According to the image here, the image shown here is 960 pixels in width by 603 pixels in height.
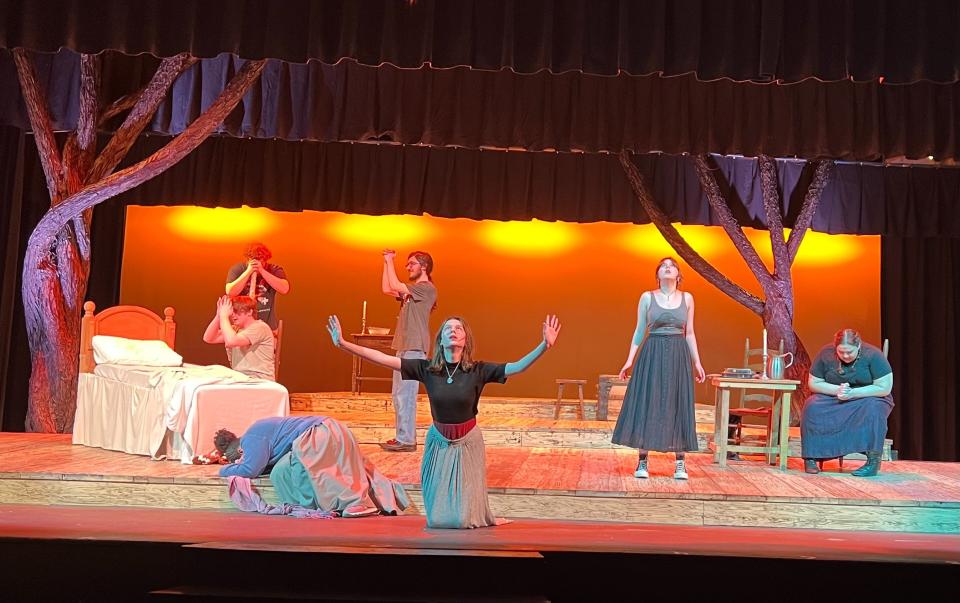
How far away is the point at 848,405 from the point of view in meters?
6.91

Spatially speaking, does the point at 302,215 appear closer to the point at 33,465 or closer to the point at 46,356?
the point at 46,356

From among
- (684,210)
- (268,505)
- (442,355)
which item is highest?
(684,210)

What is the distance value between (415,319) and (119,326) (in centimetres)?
248

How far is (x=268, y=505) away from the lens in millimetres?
5660

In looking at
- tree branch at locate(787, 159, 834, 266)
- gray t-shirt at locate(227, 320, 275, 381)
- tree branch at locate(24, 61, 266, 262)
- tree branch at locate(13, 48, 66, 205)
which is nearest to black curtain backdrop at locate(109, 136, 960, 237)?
tree branch at locate(787, 159, 834, 266)

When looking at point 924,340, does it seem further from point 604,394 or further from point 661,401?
point 661,401

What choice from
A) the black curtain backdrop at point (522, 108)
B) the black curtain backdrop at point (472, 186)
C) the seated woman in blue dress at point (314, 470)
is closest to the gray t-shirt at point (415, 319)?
the seated woman in blue dress at point (314, 470)

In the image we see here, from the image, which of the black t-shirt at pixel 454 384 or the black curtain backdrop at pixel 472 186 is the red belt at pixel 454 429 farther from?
the black curtain backdrop at pixel 472 186

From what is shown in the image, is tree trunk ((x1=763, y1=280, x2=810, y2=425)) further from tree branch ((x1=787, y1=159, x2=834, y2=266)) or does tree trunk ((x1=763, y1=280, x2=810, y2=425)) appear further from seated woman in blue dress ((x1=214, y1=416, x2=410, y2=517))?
seated woman in blue dress ((x1=214, y1=416, x2=410, y2=517))

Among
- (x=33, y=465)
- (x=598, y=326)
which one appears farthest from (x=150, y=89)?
(x=598, y=326)

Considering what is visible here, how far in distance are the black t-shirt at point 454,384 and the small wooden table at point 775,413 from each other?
8.30 ft

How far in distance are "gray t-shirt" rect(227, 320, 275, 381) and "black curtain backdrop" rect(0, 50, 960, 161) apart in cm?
260

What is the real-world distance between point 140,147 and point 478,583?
9.87 metres

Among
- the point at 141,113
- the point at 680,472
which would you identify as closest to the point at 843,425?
the point at 680,472
